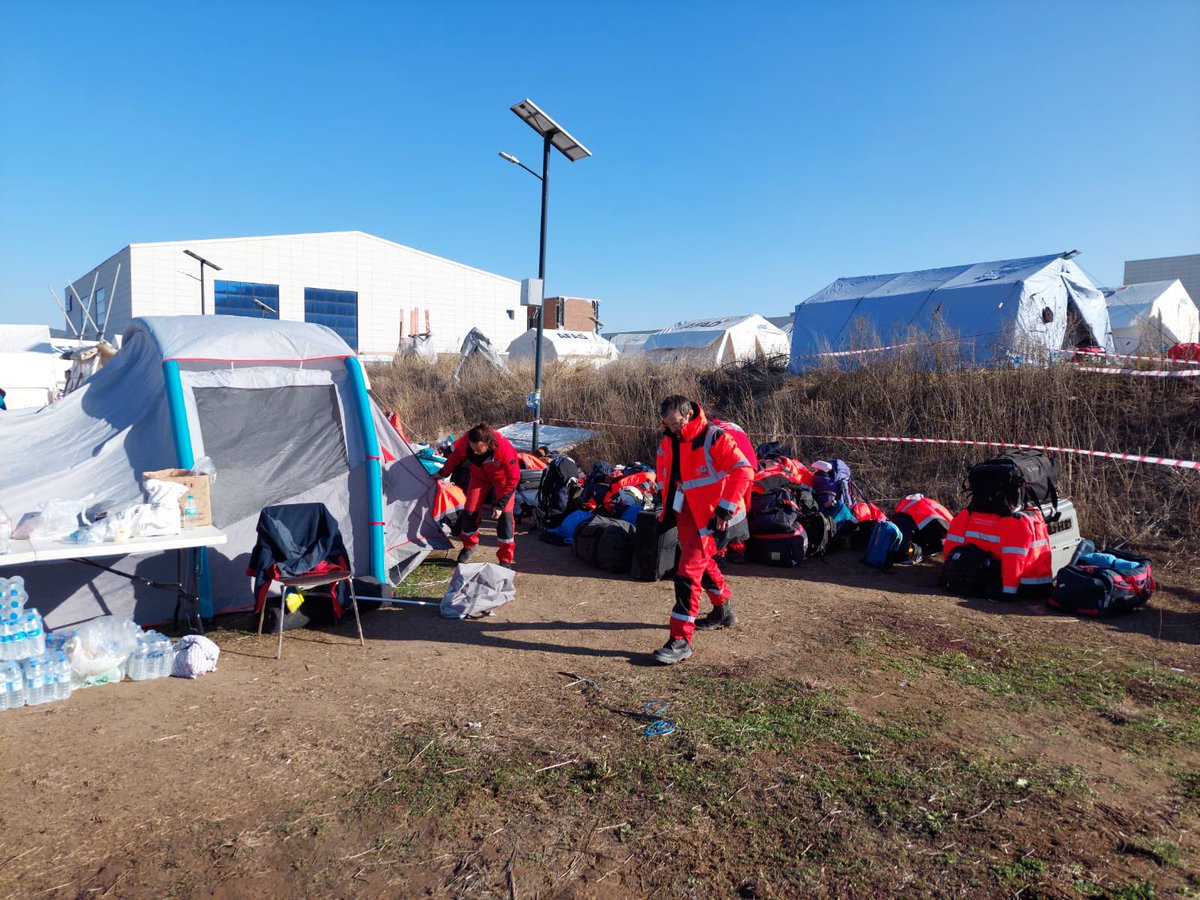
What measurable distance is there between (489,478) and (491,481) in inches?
1.5

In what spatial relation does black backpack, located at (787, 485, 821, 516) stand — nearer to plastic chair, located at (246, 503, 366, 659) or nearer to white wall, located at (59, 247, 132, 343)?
plastic chair, located at (246, 503, 366, 659)

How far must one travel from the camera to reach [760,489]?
28.8 feet

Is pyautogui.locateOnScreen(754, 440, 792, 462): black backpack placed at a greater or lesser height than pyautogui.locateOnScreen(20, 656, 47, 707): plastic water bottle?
greater

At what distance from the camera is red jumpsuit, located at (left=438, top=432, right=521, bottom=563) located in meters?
7.58

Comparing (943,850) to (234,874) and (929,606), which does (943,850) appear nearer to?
(234,874)

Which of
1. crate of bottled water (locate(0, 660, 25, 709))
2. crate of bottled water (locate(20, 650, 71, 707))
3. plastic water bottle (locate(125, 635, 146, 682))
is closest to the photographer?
crate of bottled water (locate(0, 660, 25, 709))

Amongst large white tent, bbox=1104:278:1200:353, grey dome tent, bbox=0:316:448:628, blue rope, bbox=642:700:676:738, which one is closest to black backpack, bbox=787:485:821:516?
grey dome tent, bbox=0:316:448:628

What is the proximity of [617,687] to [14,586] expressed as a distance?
12.3ft

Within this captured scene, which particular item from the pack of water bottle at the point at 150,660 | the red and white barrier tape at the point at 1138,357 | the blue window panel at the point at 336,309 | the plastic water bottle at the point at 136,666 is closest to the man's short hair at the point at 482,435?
the pack of water bottle at the point at 150,660

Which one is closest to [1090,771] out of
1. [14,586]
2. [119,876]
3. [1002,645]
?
[1002,645]

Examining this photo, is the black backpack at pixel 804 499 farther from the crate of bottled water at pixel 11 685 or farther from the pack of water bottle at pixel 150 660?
the crate of bottled water at pixel 11 685

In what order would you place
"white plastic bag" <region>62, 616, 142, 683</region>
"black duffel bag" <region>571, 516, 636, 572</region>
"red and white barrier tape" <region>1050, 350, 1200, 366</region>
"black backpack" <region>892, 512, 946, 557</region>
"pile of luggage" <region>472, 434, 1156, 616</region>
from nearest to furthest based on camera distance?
"white plastic bag" <region>62, 616, 142, 683</region>
"pile of luggage" <region>472, 434, 1156, 616</region>
"black duffel bag" <region>571, 516, 636, 572</region>
"black backpack" <region>892, 512, 946, 557</region>
"red and white barrier tape" <region>1050, 350, 1200, 366</region>

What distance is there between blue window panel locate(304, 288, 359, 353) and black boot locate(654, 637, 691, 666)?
32.3m

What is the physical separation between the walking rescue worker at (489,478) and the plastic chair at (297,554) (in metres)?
1.77
